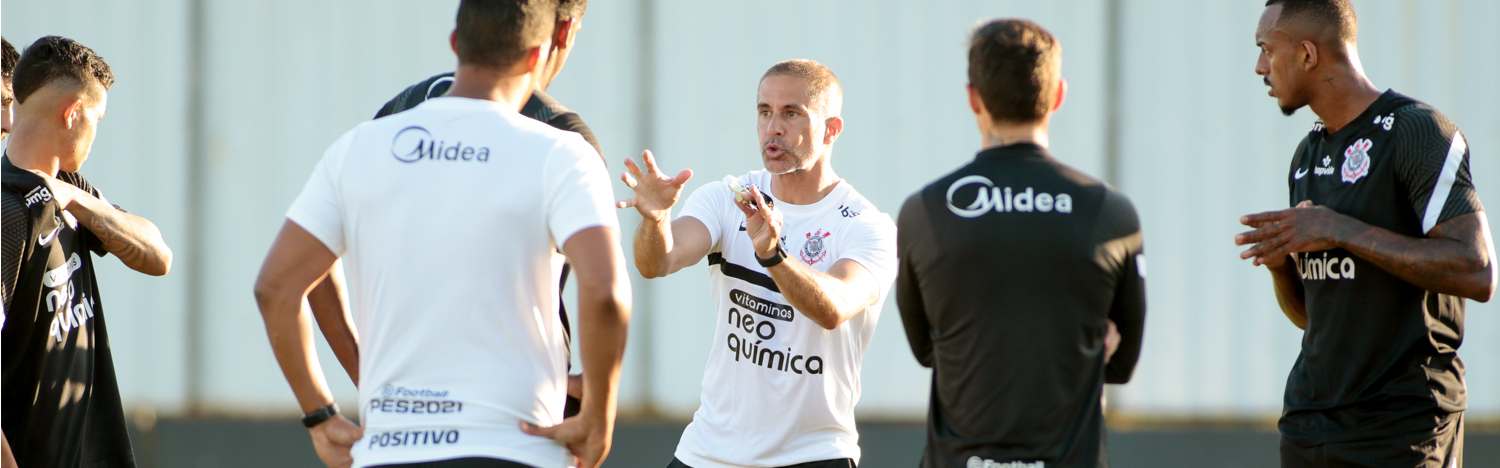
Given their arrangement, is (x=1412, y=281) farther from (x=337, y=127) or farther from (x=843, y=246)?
(x=337, y=127)

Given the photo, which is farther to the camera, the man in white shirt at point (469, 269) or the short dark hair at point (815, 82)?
the short dark hair at point (815, 82)

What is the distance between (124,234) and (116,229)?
3 cm

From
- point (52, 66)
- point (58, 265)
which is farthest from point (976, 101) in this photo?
point (52, 66)

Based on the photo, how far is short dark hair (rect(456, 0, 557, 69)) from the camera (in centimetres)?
219

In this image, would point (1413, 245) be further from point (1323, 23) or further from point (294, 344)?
point (294, 344)

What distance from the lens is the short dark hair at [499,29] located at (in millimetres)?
2186

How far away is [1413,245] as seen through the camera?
294cm

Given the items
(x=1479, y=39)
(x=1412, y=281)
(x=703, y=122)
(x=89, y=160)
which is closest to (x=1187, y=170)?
(x=1479, y=39)

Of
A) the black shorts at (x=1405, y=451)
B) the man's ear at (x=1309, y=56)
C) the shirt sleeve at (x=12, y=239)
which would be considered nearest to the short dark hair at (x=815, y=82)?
the man's ear at (x=1309, y=56)

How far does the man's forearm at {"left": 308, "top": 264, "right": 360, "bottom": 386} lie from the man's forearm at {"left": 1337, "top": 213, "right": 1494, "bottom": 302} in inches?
107

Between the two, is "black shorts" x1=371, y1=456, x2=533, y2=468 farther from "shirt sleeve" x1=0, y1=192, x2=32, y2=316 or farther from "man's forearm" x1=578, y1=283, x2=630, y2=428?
"shirt sleeve" x1=0, y1=192, x2=32, y2=316

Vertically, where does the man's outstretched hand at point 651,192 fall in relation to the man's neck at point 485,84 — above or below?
below

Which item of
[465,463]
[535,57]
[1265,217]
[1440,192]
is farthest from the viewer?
[1265,217]

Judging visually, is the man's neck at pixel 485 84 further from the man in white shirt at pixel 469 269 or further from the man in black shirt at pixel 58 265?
the man in black shirt at pixel 58 265
